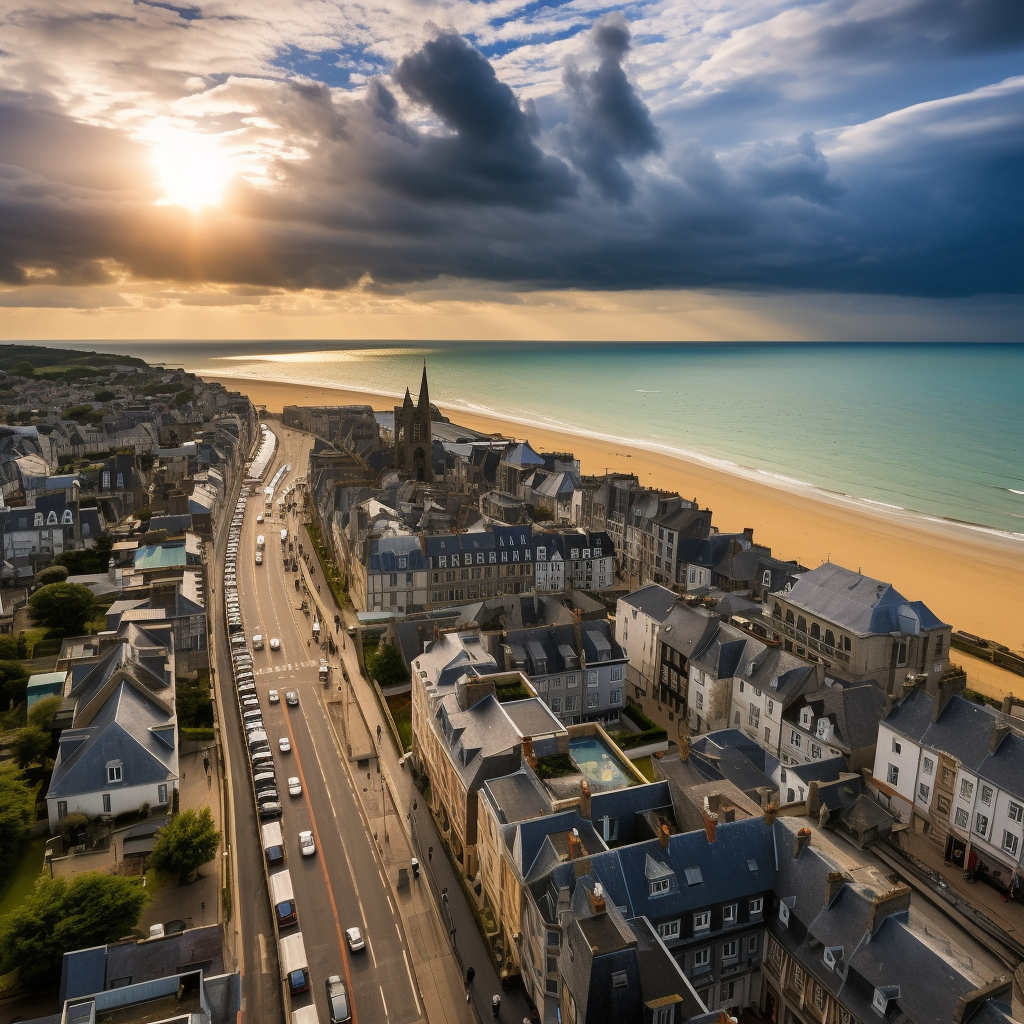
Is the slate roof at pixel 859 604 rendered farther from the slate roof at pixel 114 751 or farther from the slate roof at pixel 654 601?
the slate roof at pixel 114 751

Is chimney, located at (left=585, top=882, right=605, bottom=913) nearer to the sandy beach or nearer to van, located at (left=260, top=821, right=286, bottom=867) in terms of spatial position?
van, located at (left=260, top=821, right=286, bottom=867)

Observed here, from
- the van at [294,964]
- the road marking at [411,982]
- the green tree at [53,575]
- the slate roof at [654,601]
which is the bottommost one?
the road marking at [411,982]

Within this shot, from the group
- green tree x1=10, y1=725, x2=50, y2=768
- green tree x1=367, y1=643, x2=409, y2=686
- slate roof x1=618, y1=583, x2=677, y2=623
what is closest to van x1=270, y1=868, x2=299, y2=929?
green tree x1=10, y1=725, x2=50, y2=768

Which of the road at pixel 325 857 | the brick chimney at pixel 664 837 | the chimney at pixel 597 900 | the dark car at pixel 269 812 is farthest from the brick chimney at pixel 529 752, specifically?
the dark car at pixel 269 812

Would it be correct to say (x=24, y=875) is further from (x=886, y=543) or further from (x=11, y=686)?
(x=886, y=543)

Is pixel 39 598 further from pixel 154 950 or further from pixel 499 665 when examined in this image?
pixel 154 950

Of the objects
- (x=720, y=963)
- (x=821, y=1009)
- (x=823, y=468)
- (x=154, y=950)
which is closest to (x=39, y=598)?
(x=154, y=950)
